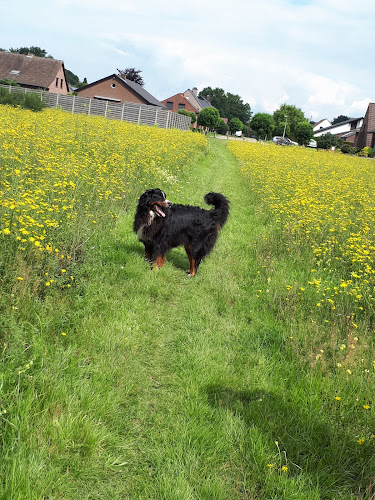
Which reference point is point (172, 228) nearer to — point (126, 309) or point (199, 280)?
point (199, 280)

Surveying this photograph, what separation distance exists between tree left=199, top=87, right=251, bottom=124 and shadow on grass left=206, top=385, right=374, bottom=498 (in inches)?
5361

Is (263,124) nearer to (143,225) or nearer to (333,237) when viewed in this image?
(333,237)

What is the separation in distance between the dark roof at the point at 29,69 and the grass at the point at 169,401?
51.4 meters

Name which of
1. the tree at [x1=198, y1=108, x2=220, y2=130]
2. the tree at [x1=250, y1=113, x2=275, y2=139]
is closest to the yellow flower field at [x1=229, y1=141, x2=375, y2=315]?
the tree at [x1=198, y1=108, x2=220, y2=130]

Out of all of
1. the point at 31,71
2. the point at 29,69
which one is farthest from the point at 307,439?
the point at 29,69

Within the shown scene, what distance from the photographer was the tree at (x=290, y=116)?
81.4 meters

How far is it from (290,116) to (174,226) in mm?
85722

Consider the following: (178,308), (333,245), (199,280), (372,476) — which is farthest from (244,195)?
Result: (372,476)

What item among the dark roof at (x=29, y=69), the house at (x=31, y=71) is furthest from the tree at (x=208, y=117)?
the dark roof at (x=29, y=69)

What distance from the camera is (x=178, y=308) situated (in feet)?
13.7

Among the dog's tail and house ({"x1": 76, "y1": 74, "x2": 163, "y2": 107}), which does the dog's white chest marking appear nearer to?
the dog's tail

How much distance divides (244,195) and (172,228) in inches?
243

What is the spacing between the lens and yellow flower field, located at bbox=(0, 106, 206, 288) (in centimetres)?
309

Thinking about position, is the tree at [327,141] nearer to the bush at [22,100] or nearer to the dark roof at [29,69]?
the dark roof at [29,69]
